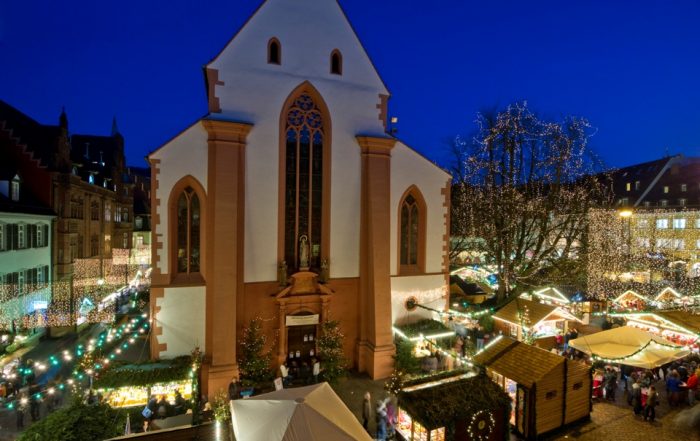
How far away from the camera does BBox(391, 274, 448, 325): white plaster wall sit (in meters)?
15.6

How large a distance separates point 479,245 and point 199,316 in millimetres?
20152

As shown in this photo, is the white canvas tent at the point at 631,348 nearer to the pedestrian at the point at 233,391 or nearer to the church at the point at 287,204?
the church at the point at 287,204

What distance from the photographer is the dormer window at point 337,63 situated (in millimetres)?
14531

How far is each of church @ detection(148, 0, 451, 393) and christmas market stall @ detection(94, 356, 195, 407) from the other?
0.72 metres

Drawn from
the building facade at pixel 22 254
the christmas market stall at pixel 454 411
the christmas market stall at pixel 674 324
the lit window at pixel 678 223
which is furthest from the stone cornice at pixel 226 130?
the lit window at pixel 678 223

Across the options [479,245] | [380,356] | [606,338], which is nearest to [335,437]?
[380,356]

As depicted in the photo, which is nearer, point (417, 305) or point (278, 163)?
point (278, 163)

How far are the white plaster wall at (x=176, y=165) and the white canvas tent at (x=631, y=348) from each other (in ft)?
49.6

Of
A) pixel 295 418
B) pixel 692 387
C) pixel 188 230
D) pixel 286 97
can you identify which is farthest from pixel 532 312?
pixel 188 230

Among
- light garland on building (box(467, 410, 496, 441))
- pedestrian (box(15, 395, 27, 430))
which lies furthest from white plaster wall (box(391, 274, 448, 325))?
pedestrian (box(15, 395, 27, 430))

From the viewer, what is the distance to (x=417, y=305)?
52.1ft

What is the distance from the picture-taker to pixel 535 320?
1672cm

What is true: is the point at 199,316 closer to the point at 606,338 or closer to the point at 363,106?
the point at 363,106

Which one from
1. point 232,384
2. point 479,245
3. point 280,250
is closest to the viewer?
point 232,384
